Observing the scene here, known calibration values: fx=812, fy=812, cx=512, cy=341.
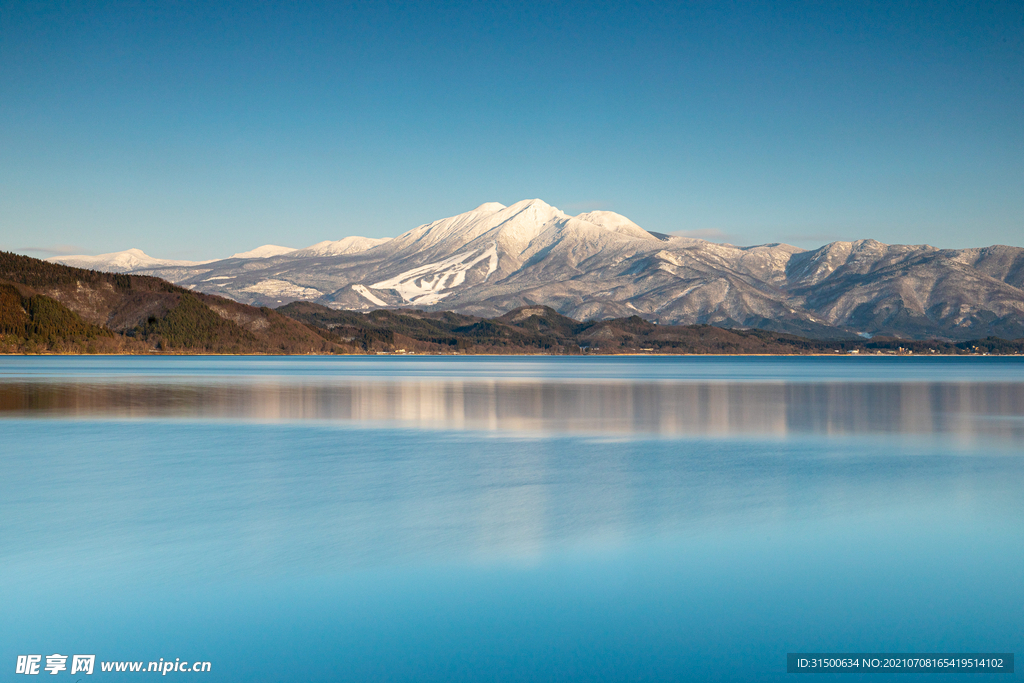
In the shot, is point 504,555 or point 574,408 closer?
point 504,555

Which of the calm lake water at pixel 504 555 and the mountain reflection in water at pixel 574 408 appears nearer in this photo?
the calm lake water at pixel 504 555

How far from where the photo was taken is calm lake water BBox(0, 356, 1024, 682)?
9125 mm

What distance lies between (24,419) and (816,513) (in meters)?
32.9

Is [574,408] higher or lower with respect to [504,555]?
lower

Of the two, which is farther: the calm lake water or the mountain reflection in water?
the mountain reflection in water

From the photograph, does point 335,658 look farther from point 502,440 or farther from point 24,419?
point 24,419

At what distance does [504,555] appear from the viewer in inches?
492

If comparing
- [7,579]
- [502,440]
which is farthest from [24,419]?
[7,579]

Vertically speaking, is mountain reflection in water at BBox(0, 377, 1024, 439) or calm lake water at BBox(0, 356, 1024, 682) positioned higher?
calm lake water at BBox(0, 356, 1024, 682)

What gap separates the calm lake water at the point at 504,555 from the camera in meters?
9.12

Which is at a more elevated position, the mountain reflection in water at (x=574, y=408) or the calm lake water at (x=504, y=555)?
the calm lake water at (x=504, y=555)

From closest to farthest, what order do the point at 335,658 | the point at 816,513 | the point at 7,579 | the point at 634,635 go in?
the point at 335,658, the point at 634,635, the point at 7,579, the point at 816,513

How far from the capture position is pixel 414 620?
9789 mm

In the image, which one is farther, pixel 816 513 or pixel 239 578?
pixel 816 513
